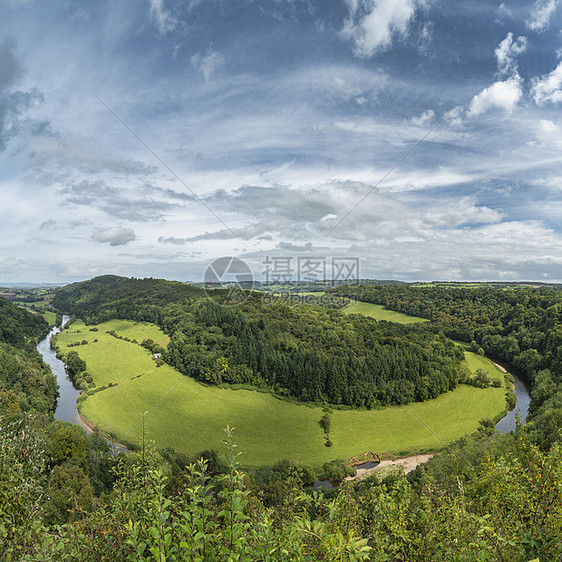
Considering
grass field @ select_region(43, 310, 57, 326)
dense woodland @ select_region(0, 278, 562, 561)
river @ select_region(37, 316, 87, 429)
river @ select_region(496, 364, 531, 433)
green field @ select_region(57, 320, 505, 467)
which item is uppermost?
dense woodland @ select_region(0, 278, 562, 561)

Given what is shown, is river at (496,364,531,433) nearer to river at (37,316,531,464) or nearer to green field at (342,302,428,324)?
river at (37,316,531,464)

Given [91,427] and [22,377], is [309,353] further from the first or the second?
[22,377]

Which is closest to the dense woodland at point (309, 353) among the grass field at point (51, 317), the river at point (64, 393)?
the river at point (64, 393)

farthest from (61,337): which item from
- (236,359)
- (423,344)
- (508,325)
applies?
(508,325)

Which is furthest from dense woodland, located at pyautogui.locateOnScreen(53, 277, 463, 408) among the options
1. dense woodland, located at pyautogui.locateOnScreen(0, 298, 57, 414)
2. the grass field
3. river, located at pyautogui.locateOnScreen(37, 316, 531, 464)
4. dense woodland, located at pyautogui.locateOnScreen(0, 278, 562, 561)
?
the grass field

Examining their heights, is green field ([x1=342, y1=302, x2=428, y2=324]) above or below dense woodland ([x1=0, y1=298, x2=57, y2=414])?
above

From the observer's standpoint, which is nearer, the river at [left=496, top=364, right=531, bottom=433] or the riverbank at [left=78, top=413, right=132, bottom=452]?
the riverbank at [left=78, top=413, right=132, bottom=452]

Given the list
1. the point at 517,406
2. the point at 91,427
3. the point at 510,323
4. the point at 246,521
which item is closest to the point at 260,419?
the point at 91,427

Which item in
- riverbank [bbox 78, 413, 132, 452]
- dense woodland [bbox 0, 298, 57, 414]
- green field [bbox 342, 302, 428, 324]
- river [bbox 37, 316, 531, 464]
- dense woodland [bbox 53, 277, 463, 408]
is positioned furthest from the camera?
green field [bbox 342, 302, 428, 324]
